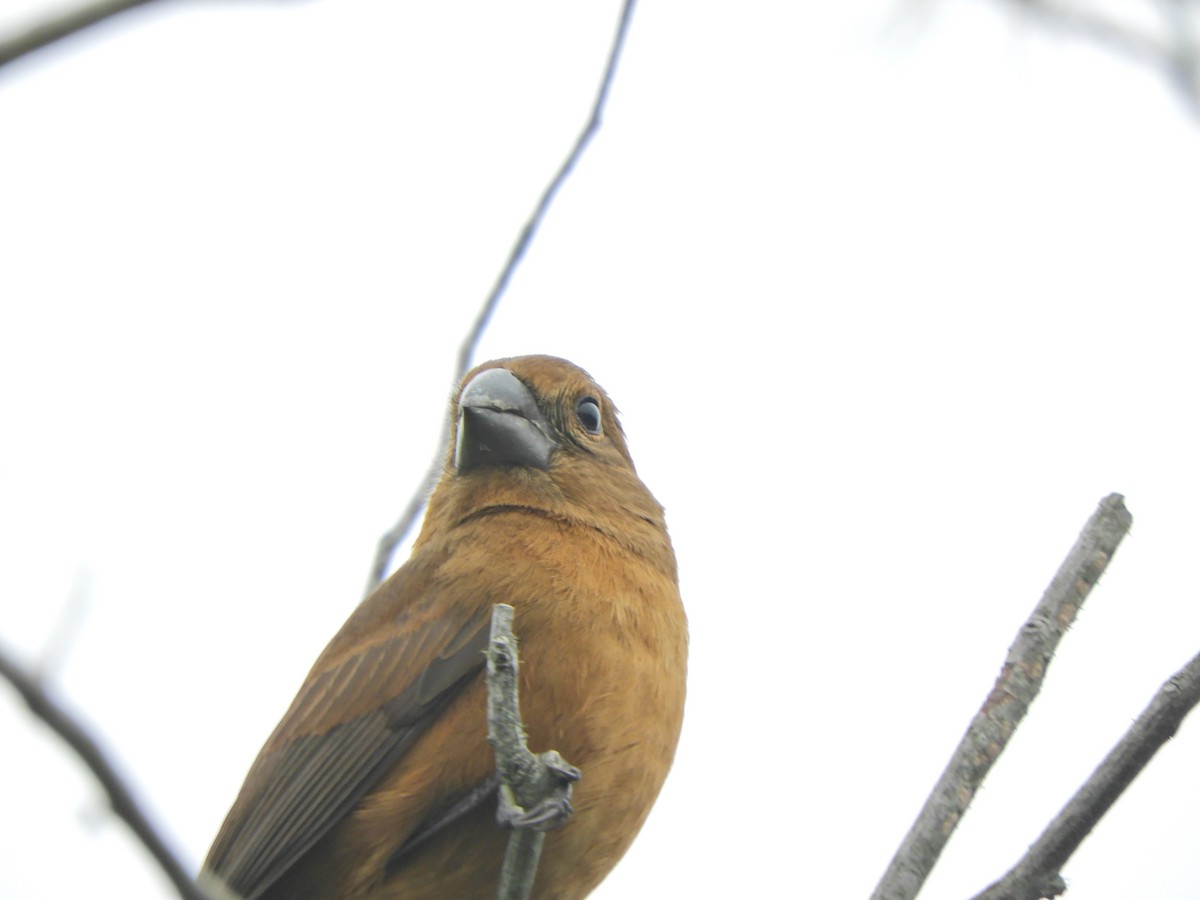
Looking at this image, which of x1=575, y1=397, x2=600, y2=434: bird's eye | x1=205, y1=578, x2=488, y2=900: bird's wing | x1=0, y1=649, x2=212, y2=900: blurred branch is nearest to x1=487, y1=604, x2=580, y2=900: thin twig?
x1=0, y1=649, x2=212, y2=900: blurred branch

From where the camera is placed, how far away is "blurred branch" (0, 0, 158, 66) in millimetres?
1594

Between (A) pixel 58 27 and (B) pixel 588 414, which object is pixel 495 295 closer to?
(B) pixel 588 414

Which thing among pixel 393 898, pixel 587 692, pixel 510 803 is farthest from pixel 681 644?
pixel 510 803

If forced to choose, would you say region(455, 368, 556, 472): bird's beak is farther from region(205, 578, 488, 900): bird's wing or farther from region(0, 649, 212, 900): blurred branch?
region(0, 649, 212, 900): blurred branch

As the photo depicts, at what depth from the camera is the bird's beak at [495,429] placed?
4305mm

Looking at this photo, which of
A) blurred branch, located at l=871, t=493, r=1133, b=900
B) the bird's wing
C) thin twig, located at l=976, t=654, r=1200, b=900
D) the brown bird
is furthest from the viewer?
the bird's wing

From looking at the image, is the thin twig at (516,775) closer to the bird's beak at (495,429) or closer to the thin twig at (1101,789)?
the thin twig at (1101,789)

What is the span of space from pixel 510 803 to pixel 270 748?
1.70 metres

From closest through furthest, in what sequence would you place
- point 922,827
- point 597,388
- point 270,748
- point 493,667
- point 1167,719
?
point 493,667 < point 1167,719 < point 922,827 < point 270,748 < point 597,388

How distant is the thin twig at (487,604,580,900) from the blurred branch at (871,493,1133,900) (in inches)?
27.5

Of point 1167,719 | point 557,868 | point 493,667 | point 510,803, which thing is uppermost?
point 1167,719

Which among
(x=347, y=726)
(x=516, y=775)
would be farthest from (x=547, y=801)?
(x=347, y=726)

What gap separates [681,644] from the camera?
3.89 meters

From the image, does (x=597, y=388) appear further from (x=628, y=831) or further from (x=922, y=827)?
(x=922, y=827)
